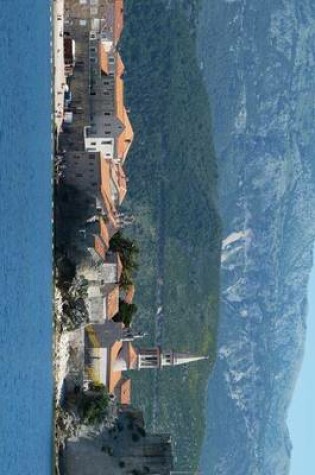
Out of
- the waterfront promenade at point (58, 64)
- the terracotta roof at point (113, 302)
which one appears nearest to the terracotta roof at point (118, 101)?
the waterfront promenade at point (58, 64)

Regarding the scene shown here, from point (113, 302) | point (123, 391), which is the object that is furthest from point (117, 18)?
point (123, 391)

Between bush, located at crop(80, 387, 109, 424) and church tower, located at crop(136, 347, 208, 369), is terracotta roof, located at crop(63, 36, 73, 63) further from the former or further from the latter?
bush, located at crop(80, 387, 109, 424)

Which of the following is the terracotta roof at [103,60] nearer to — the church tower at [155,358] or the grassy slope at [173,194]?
the church tower at [155,358]

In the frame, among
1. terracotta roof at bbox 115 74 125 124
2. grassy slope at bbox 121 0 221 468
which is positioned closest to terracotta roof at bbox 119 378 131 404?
terracotta roof at bbox 115 74 125 124

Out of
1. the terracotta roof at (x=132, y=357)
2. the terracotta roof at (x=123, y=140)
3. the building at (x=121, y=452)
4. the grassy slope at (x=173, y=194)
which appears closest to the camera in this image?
the building at (x=121, y=452)

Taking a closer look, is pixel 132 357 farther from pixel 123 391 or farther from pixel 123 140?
pixel 123 140

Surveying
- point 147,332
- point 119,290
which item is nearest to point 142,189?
point 147,332

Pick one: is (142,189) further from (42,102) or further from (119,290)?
(42,102)

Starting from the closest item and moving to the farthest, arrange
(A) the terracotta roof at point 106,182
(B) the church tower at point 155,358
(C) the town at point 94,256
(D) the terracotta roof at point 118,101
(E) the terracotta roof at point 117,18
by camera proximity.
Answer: (C) the town at point 94,256 < (A) the terracotta roof at point 106,182 < (D) the terracotta roof at point 118,101 < (B) the church tower at point 155,358 < (E) the terracotta roof at point 117,18
